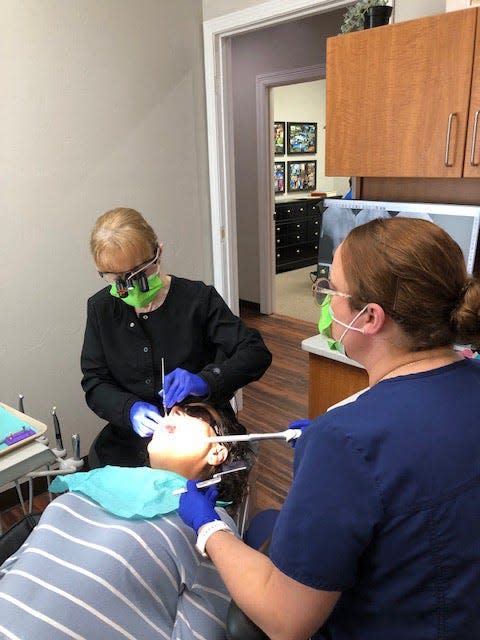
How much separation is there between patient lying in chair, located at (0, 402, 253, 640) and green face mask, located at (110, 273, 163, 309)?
61 centimetres

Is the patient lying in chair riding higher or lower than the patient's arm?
lower

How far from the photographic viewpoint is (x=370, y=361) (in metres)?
0.89

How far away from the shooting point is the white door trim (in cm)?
240

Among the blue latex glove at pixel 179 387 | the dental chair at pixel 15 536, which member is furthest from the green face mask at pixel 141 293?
the dental chair at pixel 15 536

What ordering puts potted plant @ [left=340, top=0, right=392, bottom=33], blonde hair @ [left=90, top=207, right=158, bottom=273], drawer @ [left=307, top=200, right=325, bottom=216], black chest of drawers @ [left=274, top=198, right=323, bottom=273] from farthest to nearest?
drawer @ [left=307, top=200, right=325, bottom=216] → black chest of drawers @ [left=274, top=198, right=323, bottom=273] → potted plant @ [left=340, top=0, right=392, bottom=33] → blonde hair @ [left=90, top=207, right=158, bottom=273]

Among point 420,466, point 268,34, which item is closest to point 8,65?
point 420,466

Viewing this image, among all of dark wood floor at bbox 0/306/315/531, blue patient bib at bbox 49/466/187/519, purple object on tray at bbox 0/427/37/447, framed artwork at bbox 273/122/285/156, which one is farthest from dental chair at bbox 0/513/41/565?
framed artwork at bbox 273/122/285/156

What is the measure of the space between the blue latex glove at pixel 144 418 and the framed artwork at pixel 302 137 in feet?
19.7

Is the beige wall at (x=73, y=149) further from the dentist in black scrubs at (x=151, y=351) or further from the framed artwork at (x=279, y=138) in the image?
the framed artwork at (x=279, y=138)

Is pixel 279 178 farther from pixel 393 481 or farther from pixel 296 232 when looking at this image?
pixel 393 481

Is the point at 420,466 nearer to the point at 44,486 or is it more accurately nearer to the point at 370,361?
the point at 370,361

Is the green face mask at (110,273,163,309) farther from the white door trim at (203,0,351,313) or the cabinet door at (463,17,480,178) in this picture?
the white door trim at (203,0,351,313)

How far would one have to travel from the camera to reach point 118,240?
150 cm

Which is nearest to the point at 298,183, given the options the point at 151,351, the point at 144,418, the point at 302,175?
the point at 302,175
